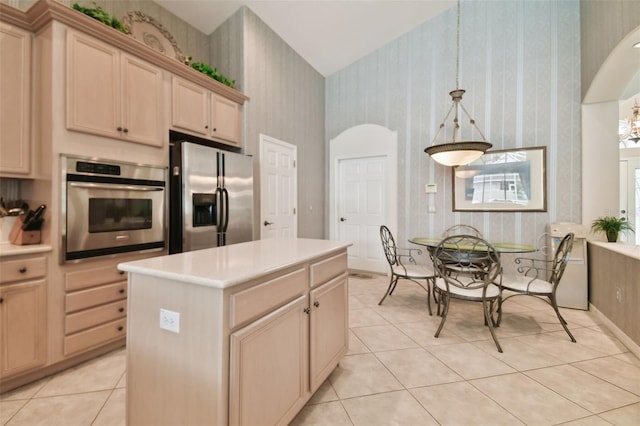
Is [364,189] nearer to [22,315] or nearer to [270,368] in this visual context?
[270,368]

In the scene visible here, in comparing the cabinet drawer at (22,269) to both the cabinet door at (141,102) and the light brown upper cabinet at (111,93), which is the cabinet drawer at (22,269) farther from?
the cabinet door at (141,102)

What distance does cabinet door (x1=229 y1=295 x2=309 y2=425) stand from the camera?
109cm

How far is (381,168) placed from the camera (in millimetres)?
4863

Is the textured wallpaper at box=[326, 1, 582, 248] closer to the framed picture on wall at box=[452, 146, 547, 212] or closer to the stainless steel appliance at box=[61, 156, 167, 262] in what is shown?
the framed picture on wall at box=[452, 146, 547, 212]

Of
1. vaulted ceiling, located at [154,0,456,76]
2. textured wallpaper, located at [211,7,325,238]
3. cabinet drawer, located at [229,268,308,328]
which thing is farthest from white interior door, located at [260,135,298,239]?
cabinet drawer, located at [229,268,308,328]

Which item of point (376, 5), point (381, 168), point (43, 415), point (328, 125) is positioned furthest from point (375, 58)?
point (43, 415)

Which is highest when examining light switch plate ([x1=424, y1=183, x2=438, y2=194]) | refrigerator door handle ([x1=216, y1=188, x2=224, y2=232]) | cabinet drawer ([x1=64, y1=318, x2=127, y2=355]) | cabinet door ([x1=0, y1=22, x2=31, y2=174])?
cabinet door ([x1=0, y1=22, x2=31, y2=174])

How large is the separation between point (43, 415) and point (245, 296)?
1.58m

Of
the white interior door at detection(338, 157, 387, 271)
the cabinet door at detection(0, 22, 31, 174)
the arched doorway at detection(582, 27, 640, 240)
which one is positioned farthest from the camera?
the white interior door at detection(338, 157, 387, 271)

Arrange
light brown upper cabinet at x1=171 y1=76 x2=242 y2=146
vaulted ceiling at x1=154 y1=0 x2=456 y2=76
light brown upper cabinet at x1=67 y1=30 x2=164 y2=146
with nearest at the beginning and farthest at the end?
light brown upper cabinet at x1=67 y1=30 x2=164 y2=146
light brown upper cabinet at x1=171 y1=76 x2=242 y2=146
vaulted ceiling at x1=154 y1=0 x2=456 y2=76

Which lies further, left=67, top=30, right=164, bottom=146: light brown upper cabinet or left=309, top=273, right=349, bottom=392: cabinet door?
left=67, top=30, right=164, bottom=146: light brown upper cabinet

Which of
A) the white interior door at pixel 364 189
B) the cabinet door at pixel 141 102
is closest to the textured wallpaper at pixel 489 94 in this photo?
the white interior door at pixel 364 189

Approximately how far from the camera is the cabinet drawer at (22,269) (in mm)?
1747

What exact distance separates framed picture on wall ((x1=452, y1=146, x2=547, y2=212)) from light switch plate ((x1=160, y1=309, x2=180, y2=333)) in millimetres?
4086
